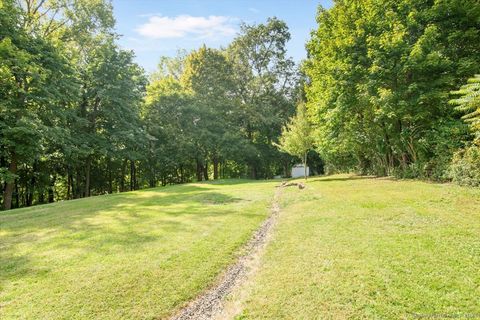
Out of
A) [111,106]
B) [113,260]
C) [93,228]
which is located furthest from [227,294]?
[111,106]

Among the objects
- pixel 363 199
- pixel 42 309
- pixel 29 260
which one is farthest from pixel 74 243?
pixel 363 199

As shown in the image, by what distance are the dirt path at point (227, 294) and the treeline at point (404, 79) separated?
39.5 ft

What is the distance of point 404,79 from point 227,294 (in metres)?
19.1

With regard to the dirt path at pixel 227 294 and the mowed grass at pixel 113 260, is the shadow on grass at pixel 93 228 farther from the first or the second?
the dirt path at pixel 227 294

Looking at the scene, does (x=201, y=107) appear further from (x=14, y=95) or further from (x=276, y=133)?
(x=14, y=95)

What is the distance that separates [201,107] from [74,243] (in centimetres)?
3153

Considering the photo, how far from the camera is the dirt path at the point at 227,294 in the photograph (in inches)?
204

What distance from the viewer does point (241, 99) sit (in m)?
46.2

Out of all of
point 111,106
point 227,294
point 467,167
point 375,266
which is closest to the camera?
point 227,294

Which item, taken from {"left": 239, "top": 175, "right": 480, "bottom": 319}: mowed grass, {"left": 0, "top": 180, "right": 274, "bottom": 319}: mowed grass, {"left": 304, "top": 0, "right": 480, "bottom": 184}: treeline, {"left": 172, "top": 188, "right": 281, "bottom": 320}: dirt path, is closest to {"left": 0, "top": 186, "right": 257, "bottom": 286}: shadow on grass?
{"left": 0, "top": 180, "right": 274, "bottom": 319}: mowed grass

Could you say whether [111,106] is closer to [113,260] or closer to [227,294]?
[113,260]

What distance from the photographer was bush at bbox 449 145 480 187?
13.0 m

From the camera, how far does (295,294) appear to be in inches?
216

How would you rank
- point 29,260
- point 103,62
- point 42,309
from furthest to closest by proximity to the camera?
point 103,62
point 29,260
point 42,309
